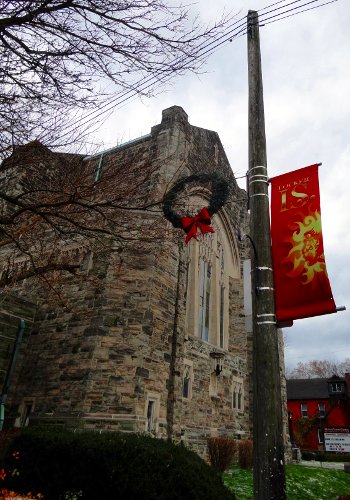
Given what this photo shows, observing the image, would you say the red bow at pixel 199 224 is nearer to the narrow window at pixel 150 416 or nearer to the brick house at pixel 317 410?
the narrow window at pixel 150 416

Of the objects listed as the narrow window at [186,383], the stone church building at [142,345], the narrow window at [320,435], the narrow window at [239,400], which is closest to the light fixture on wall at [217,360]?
the stone church building at [142,345]

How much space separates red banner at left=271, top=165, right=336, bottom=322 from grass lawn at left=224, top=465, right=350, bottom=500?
6416 millimetres

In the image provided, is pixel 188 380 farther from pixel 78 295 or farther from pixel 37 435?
pixel 37 435

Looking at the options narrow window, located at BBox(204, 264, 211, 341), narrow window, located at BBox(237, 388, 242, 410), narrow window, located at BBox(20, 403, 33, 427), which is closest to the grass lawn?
narrow window, located at BBox(237, 388, 242, 410)

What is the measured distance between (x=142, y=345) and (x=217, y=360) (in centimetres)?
449

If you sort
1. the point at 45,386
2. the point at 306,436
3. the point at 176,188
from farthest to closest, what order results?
the point at 306,436
the point at 45,386
the point at 176,188

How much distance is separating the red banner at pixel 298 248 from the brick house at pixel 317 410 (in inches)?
1477

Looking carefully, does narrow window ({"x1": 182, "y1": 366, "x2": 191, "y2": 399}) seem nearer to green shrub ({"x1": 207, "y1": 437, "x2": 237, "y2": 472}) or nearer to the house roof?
green shrub ({"x1": 207, "y1": 437, "x2": 237, "y2": 472})

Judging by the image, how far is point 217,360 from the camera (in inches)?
546

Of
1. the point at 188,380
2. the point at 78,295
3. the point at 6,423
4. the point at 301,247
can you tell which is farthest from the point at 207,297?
the point at 301,247

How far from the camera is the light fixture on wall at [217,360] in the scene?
13.8m

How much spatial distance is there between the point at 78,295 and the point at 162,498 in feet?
24.6

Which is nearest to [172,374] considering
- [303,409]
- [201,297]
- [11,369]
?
[201,297]

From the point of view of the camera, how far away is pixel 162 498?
465 centimetres
